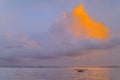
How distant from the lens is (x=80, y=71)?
161 metres

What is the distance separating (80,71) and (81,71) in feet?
2.45

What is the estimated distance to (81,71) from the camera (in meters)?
161
